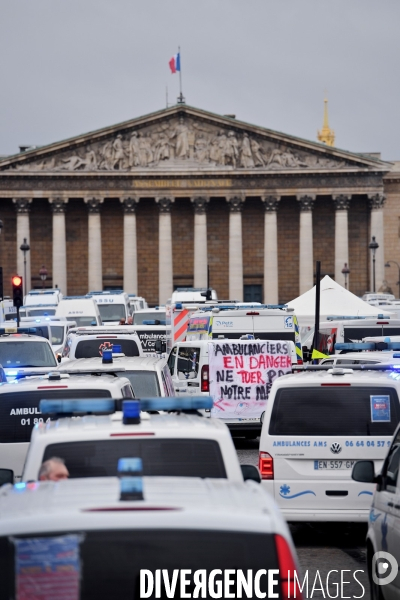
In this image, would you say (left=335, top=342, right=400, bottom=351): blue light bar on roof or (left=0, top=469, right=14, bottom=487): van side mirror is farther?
(left=335, top=342, right=400, bottom=351): blue light bar on roof

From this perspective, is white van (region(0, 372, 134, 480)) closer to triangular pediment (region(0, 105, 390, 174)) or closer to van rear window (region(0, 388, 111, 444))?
van rear window (region(0, 388, 111, 444))

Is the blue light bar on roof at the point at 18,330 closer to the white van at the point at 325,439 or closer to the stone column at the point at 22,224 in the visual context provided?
the white van at the point at 325,439

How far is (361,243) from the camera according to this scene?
7762cm

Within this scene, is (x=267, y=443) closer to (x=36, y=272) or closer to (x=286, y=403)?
(x=286, y=403)

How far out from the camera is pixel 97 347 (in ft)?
81.9

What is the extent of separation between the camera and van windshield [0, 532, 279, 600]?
4.91 metres

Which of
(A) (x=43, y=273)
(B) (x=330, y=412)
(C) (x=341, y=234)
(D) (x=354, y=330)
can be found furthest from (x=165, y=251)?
(B) (x=330, y=412)

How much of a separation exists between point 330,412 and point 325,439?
354 mm

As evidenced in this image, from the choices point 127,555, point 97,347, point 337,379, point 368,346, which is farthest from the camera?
point 97,347

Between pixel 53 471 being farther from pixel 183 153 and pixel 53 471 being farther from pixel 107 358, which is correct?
pixel 183 153

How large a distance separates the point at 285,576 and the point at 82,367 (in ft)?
→ 35.6

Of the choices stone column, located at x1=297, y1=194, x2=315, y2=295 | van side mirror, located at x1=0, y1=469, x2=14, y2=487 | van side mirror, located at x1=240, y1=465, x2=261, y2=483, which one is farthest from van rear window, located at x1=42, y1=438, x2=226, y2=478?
stone column, located at x1=297, y1=194, x2=315, y2=295

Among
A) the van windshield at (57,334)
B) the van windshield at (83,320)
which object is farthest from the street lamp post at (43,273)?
the van windshield at (57,334)

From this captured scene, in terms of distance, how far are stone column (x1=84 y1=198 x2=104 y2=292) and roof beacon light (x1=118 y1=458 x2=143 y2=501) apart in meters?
69.6
